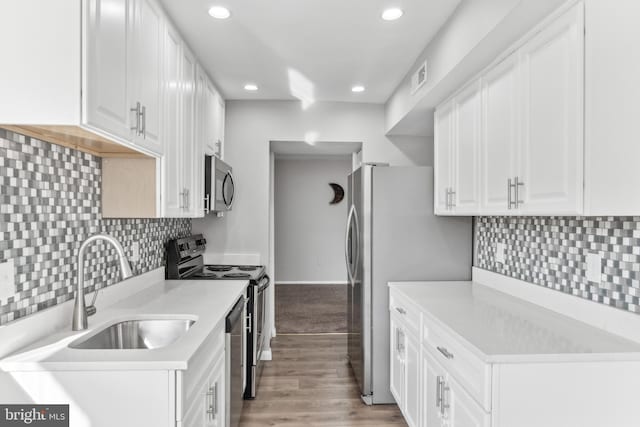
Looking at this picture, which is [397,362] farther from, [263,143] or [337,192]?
[337,192]

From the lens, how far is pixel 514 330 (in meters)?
1.71

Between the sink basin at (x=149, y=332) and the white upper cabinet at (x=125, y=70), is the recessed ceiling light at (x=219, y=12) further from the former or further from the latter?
the sink basin at (x=149, y=332)

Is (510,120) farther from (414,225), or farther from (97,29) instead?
(97,29)

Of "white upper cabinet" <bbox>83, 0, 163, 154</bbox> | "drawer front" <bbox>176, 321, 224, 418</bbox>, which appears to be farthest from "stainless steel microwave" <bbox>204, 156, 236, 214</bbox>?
"drawer front" <bbox>176, 321, 224, 418</bbox>

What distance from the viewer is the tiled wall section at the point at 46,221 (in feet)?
4.74

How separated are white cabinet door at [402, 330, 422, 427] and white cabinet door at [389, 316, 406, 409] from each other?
0.09m

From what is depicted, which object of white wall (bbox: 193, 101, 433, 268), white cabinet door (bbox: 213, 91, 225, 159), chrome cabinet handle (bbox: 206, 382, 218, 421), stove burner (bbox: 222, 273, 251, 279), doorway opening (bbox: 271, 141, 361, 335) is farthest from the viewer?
doorway opening (bbox: 271, 141, 361, 335)

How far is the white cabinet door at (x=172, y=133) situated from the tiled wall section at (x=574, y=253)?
1997 millimetres

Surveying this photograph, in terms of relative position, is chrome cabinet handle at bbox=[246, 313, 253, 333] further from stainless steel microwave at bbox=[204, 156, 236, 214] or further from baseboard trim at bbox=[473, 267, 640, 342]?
baseboard trim at bbox=[473, 267, 640, 342]

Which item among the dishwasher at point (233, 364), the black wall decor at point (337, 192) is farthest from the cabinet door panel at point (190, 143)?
the black wall decor at point (337, 192)

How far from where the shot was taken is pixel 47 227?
1.65 meters

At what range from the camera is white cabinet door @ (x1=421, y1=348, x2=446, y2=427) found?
1923 millimetres

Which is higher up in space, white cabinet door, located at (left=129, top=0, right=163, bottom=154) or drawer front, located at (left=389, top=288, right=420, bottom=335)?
white cabinet door, located at (left=129, top=0, right=163, bottom=154)

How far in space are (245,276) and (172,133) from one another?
127 centimetres
